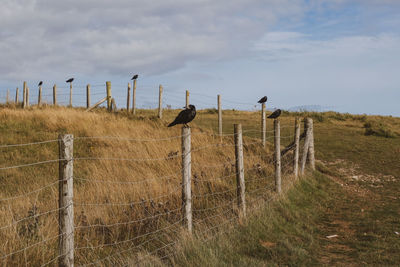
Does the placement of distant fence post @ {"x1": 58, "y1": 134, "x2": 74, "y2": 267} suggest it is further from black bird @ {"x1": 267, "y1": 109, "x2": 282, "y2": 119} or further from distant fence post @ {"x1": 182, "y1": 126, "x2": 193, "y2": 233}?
black bird @ {"x1": 267, "y1": 109, "x2": 282, "y2": 119}

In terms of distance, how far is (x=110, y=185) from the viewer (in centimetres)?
750

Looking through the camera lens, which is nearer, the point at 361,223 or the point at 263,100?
the point at 361,223

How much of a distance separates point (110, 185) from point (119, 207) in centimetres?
103

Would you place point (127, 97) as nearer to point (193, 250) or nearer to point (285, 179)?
point (285, 179)

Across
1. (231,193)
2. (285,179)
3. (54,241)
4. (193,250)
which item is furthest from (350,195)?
(54,241)

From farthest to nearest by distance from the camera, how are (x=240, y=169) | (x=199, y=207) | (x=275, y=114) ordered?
(x=275, y=114) → (x=199, y=207) → (x=240, y=169)

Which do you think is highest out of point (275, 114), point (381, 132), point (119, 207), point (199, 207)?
point (275, 114)

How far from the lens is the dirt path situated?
6023mm

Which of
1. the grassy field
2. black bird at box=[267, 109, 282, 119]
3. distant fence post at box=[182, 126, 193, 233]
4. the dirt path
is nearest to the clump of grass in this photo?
the grassy field

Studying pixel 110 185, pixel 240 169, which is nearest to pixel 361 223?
pixel 240 169

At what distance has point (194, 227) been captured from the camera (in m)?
6.12

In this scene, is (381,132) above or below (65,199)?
above

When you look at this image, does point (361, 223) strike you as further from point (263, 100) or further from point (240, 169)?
point (263, 100)

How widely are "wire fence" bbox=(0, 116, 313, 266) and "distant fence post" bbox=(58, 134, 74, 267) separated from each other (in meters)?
0.01
